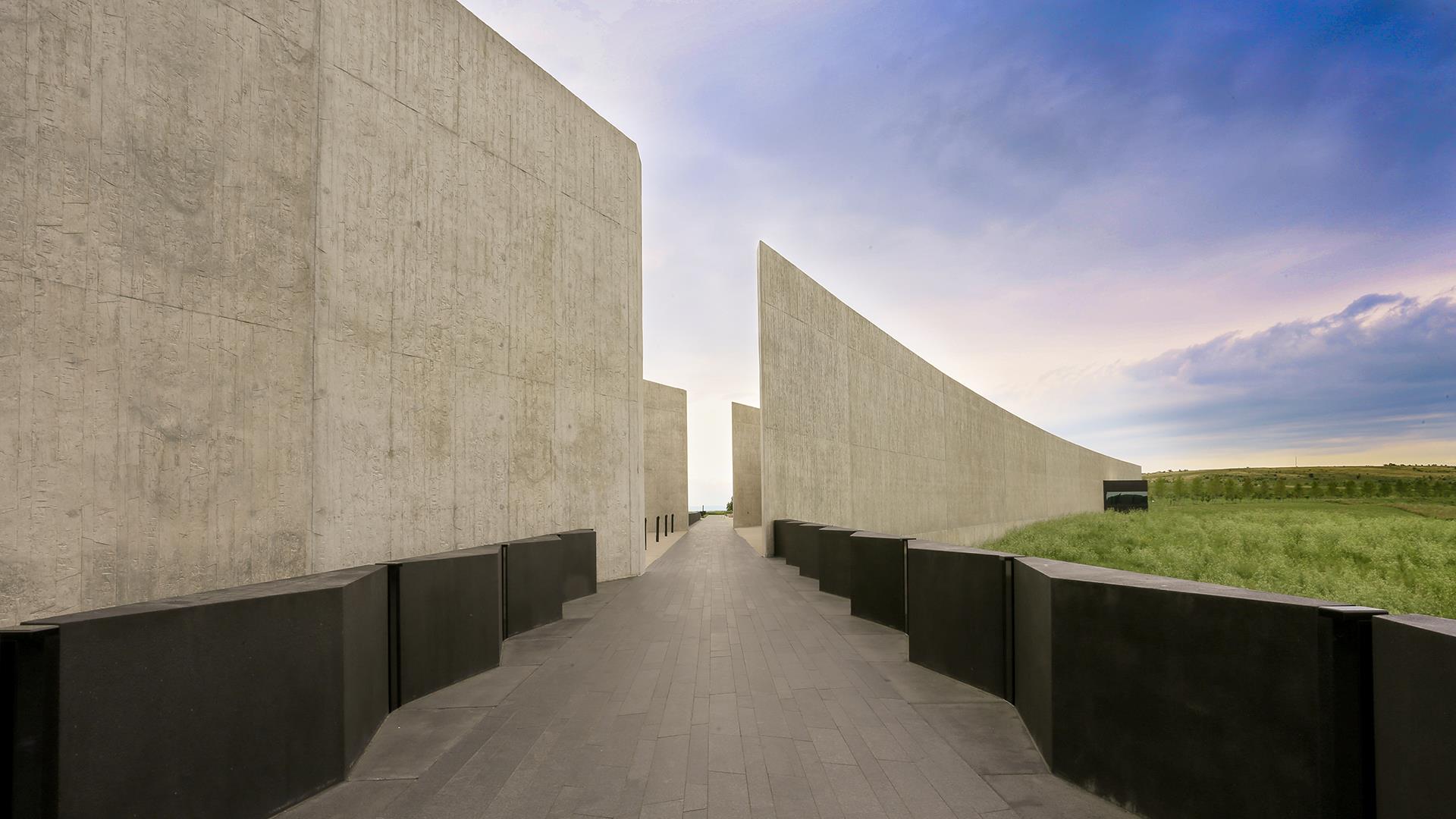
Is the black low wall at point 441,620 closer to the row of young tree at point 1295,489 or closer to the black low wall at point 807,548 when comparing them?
the black low wall at point 807,548

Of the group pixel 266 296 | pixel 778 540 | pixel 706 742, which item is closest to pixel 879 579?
pixel 706 742

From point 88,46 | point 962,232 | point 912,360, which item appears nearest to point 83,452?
point 88,46

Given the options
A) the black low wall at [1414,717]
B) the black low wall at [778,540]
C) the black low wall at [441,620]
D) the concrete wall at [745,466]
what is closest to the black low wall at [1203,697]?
the black low wall at [1414,717]

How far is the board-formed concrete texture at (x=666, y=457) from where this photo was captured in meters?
24.6

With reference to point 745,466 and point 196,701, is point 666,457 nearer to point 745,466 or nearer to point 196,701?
point 745,466

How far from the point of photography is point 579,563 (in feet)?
30.2

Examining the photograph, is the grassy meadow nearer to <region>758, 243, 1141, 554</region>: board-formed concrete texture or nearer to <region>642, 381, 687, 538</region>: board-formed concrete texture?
<region>758, 243, 1141, 554</region>: board-formed concrete texture

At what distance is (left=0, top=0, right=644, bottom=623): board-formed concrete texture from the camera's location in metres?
A: 4.33

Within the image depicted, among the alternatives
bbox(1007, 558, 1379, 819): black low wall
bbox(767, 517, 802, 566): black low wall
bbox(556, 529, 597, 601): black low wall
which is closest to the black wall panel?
bbox(1007, 558, 1379, 819): black low wall

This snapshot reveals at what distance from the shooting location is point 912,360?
22.2 metres

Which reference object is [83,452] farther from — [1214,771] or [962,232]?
[962,232]

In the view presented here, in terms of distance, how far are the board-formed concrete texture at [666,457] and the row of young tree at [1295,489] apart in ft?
168

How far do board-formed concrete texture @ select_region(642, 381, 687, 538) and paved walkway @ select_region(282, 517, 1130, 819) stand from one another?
709 inches

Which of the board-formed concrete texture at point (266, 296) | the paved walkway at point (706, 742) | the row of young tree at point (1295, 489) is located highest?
the board-formed concrete texture at point (266, 296)
